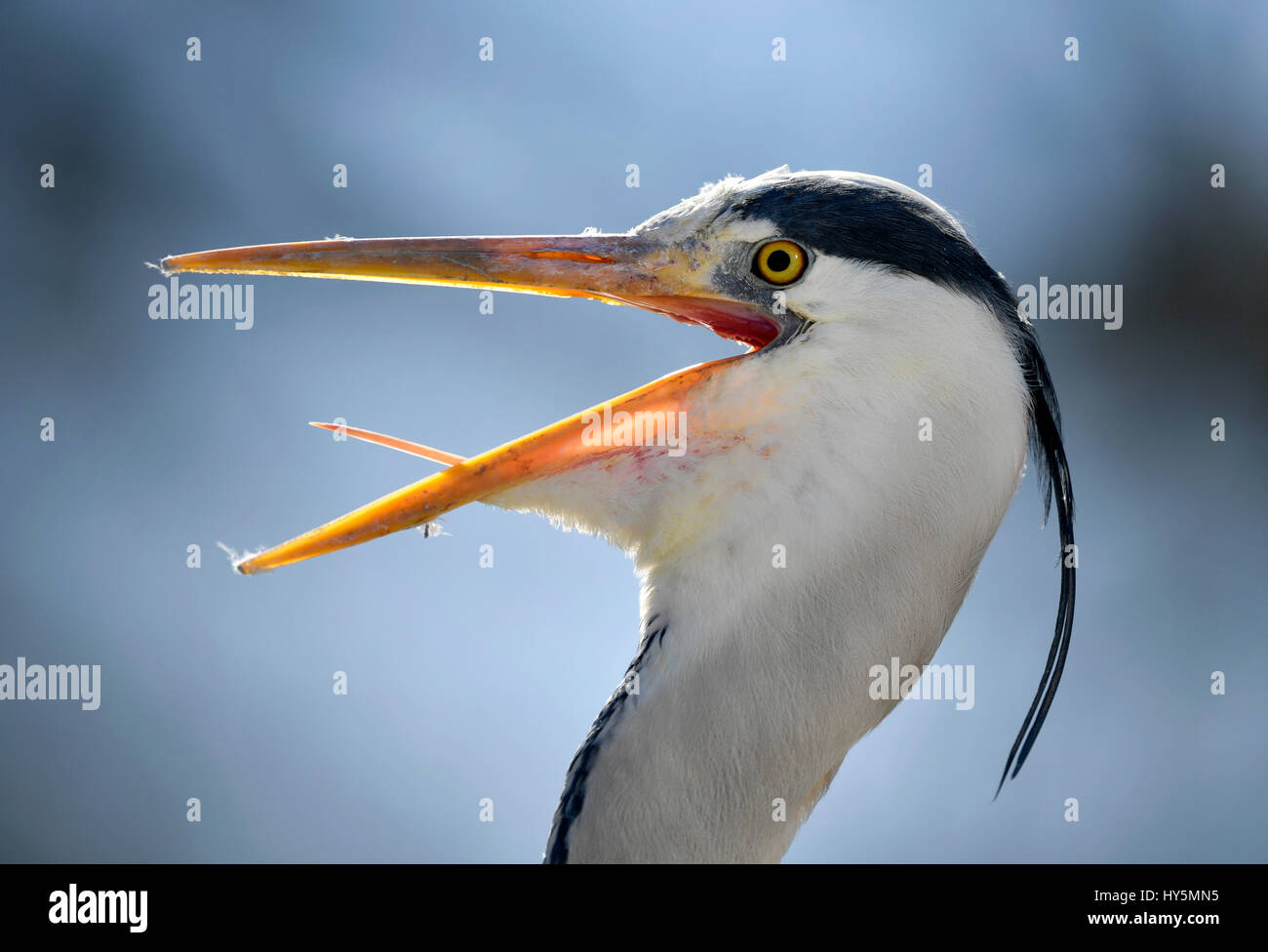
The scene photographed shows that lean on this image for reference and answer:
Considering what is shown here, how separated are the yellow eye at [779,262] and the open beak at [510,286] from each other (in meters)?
0.04

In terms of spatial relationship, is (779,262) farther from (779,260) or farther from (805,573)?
(805,573)

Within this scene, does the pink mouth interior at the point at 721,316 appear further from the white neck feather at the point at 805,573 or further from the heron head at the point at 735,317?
the white neck feather at the point at 805,573

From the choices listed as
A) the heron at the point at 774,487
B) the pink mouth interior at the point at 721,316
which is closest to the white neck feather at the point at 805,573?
the heron at the point at 774,487

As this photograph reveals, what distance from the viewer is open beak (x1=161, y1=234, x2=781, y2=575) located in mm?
866

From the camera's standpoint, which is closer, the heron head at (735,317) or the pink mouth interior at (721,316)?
the heron head at (735,317)

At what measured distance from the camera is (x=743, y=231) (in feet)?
2.94

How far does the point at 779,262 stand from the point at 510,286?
0.86 feet

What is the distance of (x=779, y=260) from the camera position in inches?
35.0

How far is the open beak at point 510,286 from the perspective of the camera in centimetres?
87

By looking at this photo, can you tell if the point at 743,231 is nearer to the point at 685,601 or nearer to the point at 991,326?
the point at 991,326

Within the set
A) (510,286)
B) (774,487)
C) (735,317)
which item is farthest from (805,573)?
(510,286)

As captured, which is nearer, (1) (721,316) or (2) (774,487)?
(2) (774,487)
